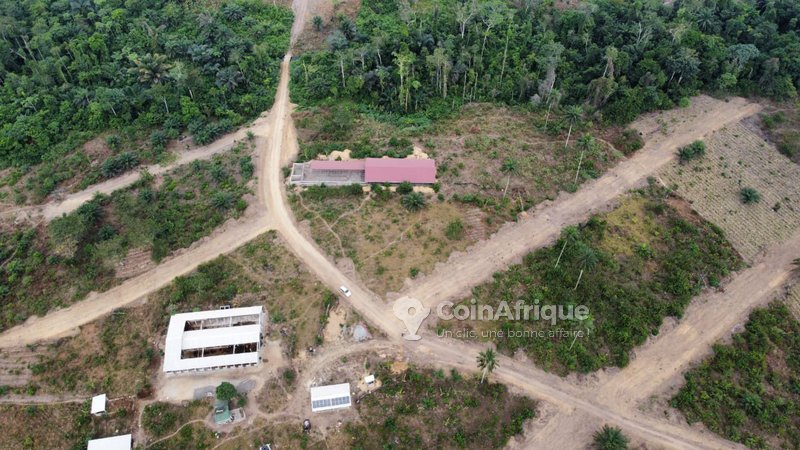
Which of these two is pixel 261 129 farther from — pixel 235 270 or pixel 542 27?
pixel 542 27

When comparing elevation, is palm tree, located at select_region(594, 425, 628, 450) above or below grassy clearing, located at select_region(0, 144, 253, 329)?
below

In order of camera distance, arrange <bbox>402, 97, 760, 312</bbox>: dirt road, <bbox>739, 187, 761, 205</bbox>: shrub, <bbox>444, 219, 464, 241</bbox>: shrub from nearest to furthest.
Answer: <bbox>402, 97, 760, 312</bbox>: dirt road < <bbox>444, 219, 464, 241</bbox>: shrub < <bbox>739, 187, 761, 205</bbox>: shrub

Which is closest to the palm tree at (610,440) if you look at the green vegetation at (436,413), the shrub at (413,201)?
the green vegetation at (436,413)

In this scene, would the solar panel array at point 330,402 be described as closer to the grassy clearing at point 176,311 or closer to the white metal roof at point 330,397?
the white metal roof at point 330,397

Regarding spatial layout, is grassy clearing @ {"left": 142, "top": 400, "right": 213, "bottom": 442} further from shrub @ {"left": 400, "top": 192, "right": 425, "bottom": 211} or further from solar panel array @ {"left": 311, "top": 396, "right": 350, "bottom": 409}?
shrub @ {"left": 400, "top": 192, "right": 425, "bottom": 211}

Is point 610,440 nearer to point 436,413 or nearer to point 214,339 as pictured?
point 436,413

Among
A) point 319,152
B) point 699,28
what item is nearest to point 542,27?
point 699,28

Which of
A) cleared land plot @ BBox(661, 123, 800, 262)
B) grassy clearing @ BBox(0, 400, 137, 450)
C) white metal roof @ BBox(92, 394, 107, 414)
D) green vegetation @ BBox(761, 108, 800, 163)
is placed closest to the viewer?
grassy clearing @ BBox(0, 400, 137, 450)

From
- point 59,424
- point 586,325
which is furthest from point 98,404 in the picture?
point 586,325

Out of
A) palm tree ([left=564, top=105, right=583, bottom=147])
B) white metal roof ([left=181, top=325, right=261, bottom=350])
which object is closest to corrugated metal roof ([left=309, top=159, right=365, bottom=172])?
white metal roof ([left=181, top=325, right=261, bottom=350])
